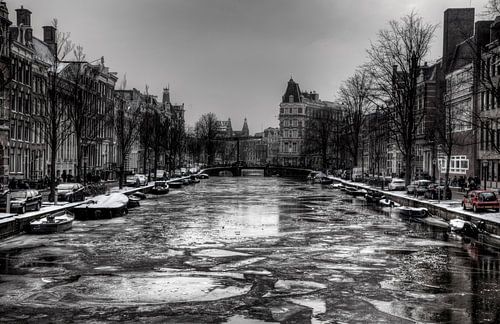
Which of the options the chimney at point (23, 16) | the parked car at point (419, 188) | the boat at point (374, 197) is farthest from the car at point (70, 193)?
the parked car at point (419, 188)

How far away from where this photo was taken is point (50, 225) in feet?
117

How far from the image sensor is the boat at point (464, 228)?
35.7m

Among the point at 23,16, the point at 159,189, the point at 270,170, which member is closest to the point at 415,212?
the point at 159,189

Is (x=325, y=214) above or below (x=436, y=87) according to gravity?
below

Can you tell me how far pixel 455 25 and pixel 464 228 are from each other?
191 ft

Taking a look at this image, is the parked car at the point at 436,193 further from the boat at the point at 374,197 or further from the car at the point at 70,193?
the car at the point at 70,193

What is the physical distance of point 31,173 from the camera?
70750mm

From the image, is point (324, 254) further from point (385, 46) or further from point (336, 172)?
point (336, 172)

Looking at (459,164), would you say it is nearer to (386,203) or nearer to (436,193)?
(386,203)

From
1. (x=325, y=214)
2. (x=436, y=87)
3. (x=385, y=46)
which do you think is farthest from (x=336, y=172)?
(x=325, y=214)

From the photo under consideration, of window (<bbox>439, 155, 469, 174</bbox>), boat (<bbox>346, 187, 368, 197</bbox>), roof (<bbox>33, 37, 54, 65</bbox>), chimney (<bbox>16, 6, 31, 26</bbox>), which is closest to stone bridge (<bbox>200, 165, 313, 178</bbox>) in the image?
Answer: window (<bbox>439, 155, 469, 174</bbox>)

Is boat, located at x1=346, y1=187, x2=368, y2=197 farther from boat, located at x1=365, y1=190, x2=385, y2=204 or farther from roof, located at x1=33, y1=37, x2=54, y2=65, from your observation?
roof, located at x1=33, y1=37, x2=54, y2=65

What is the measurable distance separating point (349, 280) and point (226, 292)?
4.79 m

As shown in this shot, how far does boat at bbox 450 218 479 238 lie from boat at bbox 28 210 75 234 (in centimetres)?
2286
